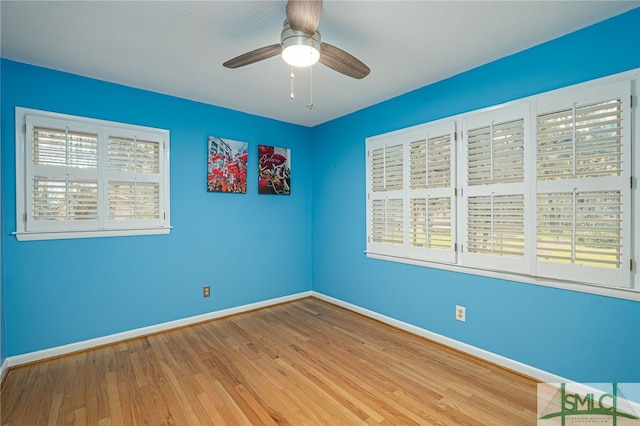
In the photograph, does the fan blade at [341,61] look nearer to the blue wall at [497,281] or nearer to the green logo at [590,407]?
the blue wall at [497,281]

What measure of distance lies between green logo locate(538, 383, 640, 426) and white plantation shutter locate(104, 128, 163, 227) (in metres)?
3.59

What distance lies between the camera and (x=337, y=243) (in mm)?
3975

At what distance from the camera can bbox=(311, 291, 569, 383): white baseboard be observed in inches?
85.4

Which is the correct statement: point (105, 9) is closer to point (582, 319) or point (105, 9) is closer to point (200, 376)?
point (200, 376)

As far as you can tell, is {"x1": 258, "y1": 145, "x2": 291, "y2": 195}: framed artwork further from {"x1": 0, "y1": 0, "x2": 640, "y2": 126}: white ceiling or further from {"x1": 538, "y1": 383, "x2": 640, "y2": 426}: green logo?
{"x1": 538, "y1": 383, "x2": 640, "y2": 426}: green logo

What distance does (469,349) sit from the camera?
2.59m

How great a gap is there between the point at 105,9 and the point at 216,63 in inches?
31.9

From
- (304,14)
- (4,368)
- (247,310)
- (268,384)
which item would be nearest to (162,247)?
(247,310)

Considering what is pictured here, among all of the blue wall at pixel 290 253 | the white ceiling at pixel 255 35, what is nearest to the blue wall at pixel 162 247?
the blue wall at pixel 290 253

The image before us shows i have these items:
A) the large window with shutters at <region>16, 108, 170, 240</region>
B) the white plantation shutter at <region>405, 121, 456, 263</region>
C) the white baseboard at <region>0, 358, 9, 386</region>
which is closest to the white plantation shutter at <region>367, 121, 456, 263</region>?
the white plantation shutter at <region>405, 121, 456, 263</region>

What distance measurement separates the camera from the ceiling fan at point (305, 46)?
148cm

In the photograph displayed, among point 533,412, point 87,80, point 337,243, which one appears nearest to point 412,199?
point 337,243

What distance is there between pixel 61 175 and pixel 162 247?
1061 mm

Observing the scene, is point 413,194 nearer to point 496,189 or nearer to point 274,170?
point 496,189
